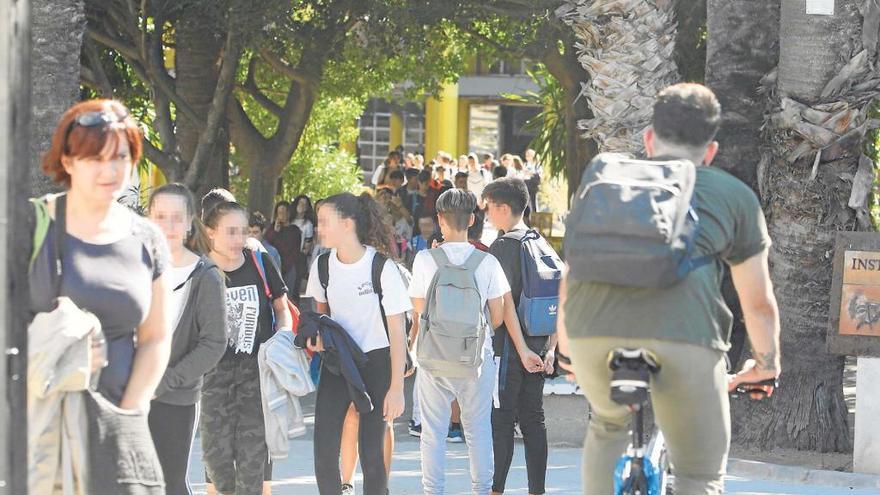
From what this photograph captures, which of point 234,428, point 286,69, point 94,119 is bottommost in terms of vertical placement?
point 234,428

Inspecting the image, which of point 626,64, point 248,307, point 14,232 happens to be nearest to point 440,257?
point 248,307

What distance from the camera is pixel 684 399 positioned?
472 centimetres

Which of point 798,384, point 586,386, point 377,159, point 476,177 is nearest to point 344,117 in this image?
point 476,177

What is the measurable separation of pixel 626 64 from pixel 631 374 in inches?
228

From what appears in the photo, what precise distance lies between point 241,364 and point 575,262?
2.70m

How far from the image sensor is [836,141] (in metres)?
9.38

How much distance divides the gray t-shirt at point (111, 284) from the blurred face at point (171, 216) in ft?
6.31

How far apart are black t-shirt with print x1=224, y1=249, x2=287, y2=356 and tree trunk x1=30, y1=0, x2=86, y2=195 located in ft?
9.48

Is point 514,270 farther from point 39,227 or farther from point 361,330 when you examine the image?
point 39,227

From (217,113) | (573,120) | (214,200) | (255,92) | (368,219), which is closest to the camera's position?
(368,219)

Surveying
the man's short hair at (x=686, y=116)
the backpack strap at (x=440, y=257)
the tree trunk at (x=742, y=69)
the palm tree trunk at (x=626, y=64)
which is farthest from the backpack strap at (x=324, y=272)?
the tree trunk at (x=742, y=69)

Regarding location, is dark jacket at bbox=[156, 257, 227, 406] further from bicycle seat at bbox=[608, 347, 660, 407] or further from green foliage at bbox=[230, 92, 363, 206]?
green foliage at bbox=[230, 92, 363, 206]

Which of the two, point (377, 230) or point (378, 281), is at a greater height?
→ point (377, 230)

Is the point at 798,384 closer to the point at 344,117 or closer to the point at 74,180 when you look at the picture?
the point at 74,180
